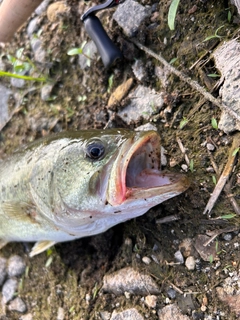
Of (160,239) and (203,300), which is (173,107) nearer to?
(160,239)

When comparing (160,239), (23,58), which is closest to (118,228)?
(160,239)

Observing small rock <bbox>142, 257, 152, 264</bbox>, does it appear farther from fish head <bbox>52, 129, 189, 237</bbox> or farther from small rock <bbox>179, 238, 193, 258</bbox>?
fish head <bbox>52, 129, 189, 237</bbox>

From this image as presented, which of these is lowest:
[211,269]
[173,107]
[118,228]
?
[211,269]

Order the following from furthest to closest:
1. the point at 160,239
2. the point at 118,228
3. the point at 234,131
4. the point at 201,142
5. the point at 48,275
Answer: the point at 48,275 < the point at 118,228 < the point at 160,239 < the point at 201,142 < the point at 234,131

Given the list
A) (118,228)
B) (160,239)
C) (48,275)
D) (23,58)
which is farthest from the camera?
(23,58)

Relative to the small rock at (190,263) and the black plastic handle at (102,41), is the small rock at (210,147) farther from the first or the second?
the black plastic handle at (102,41)

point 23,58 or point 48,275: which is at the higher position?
point 23,58

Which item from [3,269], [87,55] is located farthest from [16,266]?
[87,55]
